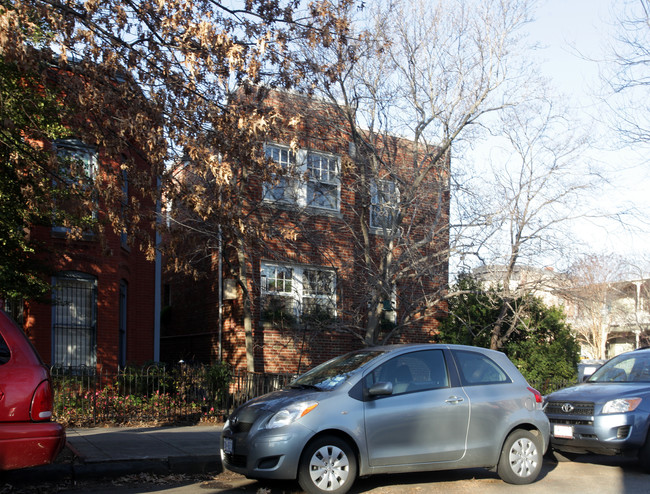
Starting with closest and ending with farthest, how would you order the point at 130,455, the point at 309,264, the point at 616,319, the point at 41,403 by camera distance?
the point at 41,403 < the point at 130,455 < the point at 309,264 < the point at 616,319

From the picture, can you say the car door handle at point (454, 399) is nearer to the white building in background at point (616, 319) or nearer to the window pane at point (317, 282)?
the window pane at point (317, 282)

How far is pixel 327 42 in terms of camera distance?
959cm

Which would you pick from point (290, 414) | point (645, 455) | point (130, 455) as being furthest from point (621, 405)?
point (130, 455)

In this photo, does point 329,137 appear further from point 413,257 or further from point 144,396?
point 144,396

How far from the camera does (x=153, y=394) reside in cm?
1245

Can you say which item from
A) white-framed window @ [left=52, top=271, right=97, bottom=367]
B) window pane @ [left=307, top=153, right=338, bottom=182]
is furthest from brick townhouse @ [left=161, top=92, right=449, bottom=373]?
white-framed window @ [left=52, top=271, right=97, bottom=367]

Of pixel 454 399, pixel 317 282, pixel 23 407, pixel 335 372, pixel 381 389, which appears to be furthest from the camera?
pixel 317 282

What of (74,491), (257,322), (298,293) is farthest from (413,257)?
(74,491)

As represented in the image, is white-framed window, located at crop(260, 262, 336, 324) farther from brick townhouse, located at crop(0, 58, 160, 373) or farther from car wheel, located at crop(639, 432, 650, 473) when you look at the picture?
car wheel, located at crop(639, 432, 650, 473)

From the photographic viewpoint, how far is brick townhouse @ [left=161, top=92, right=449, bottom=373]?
595 inches

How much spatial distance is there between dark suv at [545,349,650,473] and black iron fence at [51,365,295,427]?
18.6 ft

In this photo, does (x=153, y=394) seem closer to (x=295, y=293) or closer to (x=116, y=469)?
(x=116, y=469)

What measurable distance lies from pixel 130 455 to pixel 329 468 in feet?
9.65

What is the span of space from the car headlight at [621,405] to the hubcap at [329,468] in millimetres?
4121
